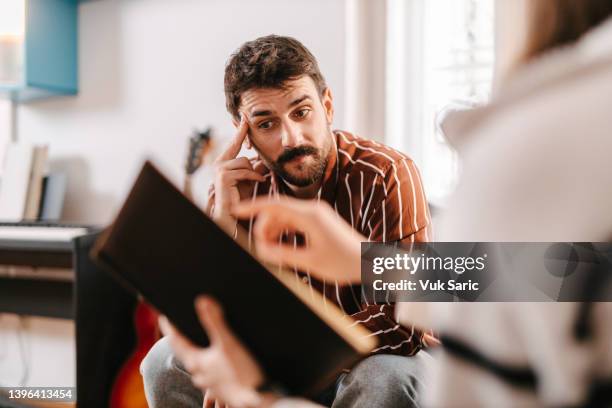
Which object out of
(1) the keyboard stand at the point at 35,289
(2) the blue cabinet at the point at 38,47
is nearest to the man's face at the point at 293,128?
(1) the keyboard stand at the point at 35,289

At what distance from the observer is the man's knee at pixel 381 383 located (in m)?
0.82

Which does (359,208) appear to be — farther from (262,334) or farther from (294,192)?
(262,334)

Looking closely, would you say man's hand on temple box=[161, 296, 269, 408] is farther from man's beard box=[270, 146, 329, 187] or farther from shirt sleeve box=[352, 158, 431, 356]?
man's beard box=[270, 146, 329, 187]

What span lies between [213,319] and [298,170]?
649 mm

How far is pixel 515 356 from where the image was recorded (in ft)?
0.87

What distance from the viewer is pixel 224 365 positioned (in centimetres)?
51

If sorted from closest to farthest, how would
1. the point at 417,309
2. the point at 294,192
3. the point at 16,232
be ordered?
the point at 417,309
the point at 294,192
the point at 16,232

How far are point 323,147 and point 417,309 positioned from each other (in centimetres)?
57

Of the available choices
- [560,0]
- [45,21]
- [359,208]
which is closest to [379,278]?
[359,208]

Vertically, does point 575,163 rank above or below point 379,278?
above

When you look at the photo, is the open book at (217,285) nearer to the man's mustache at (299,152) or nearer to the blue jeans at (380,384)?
the blue jeans at (380,384)

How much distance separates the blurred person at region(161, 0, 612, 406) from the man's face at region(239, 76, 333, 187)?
0.85m

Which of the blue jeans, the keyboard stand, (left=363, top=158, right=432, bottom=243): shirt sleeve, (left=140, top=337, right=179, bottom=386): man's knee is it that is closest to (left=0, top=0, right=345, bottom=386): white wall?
the keyboard stand

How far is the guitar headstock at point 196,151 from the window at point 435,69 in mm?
703
